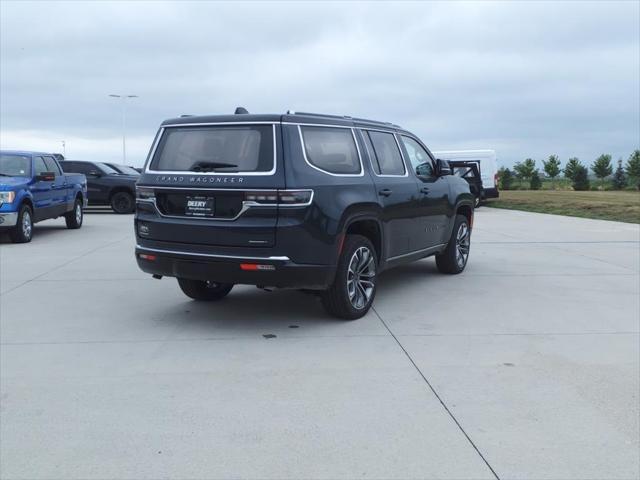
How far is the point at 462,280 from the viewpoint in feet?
28.8

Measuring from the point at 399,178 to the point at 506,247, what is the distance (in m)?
5.77

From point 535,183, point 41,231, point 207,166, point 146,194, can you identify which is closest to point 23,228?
point 41,231

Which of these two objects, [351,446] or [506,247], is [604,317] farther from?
[506,247]

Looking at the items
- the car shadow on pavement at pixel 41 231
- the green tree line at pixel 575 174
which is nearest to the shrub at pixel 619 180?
the green tree line at pixel 575 174

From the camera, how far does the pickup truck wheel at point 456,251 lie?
9.03 meters

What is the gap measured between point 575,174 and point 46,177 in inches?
1727

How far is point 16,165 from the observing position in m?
13.3

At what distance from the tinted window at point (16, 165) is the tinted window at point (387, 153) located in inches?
343

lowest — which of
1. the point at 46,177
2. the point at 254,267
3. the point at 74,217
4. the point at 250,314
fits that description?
the point at 74,217

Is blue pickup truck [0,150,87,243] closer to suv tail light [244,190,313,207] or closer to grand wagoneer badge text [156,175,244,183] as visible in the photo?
grand wagoneer badge text [156,175,244,183]

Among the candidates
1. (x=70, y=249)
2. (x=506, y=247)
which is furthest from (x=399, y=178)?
(x=70, y=249)

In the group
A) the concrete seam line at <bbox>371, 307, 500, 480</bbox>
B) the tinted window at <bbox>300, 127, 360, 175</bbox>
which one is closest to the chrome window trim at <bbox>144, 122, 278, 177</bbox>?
the tinted window at <bbox>300, 127, 360, 175</bbox>

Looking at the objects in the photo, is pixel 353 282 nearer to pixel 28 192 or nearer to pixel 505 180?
pixel 28 192

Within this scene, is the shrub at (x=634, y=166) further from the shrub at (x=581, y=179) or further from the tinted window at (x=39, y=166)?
the tinted window at (x=39, y=166)
